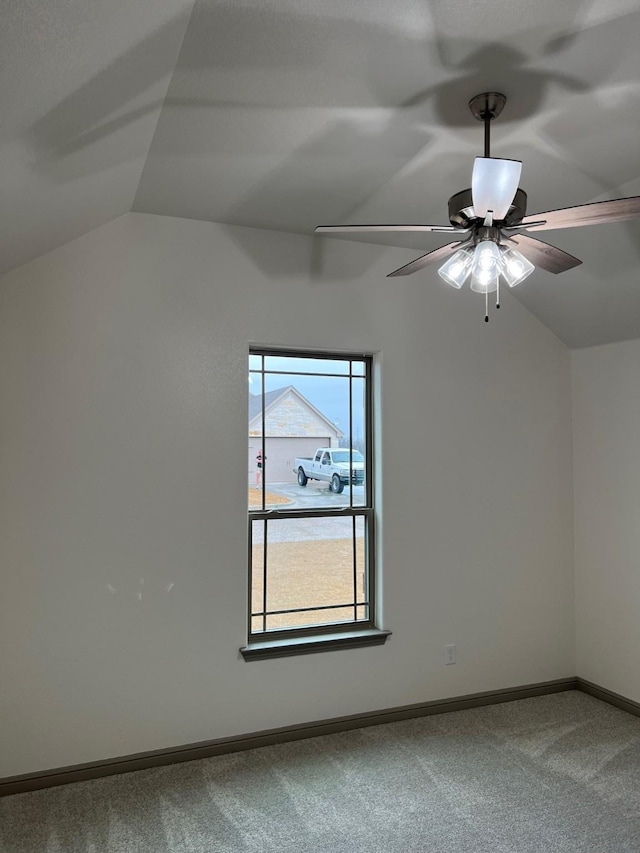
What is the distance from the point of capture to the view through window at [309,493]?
3.35m

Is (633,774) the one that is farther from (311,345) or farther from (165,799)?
(311,345)

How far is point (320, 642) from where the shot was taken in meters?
3.31

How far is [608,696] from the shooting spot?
147 inches

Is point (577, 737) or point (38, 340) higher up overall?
point (38, 340)

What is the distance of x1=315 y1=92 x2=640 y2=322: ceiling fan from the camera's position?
1734mm

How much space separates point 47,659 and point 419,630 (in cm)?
199

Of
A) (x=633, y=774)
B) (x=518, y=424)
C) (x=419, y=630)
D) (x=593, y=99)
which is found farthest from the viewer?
(x=518, y=424)

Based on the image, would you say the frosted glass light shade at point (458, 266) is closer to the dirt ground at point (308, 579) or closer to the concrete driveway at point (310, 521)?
the concrete driveway at point (310, 521)

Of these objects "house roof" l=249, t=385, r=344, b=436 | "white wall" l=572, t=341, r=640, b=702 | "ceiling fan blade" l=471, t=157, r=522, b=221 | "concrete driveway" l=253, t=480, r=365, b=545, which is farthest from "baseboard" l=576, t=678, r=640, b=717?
"ceiling fan blade" l=471, t=157, r=522, b=221

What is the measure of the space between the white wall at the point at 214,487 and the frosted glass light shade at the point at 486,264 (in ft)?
4.57

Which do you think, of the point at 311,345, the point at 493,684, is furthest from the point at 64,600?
the point at 493,684

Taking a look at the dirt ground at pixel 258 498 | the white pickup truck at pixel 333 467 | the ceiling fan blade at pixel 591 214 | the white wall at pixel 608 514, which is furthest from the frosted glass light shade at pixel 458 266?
the white wall at pixel 608 514

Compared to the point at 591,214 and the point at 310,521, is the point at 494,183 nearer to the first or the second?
the point at 591,214

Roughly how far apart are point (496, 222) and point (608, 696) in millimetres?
3130
